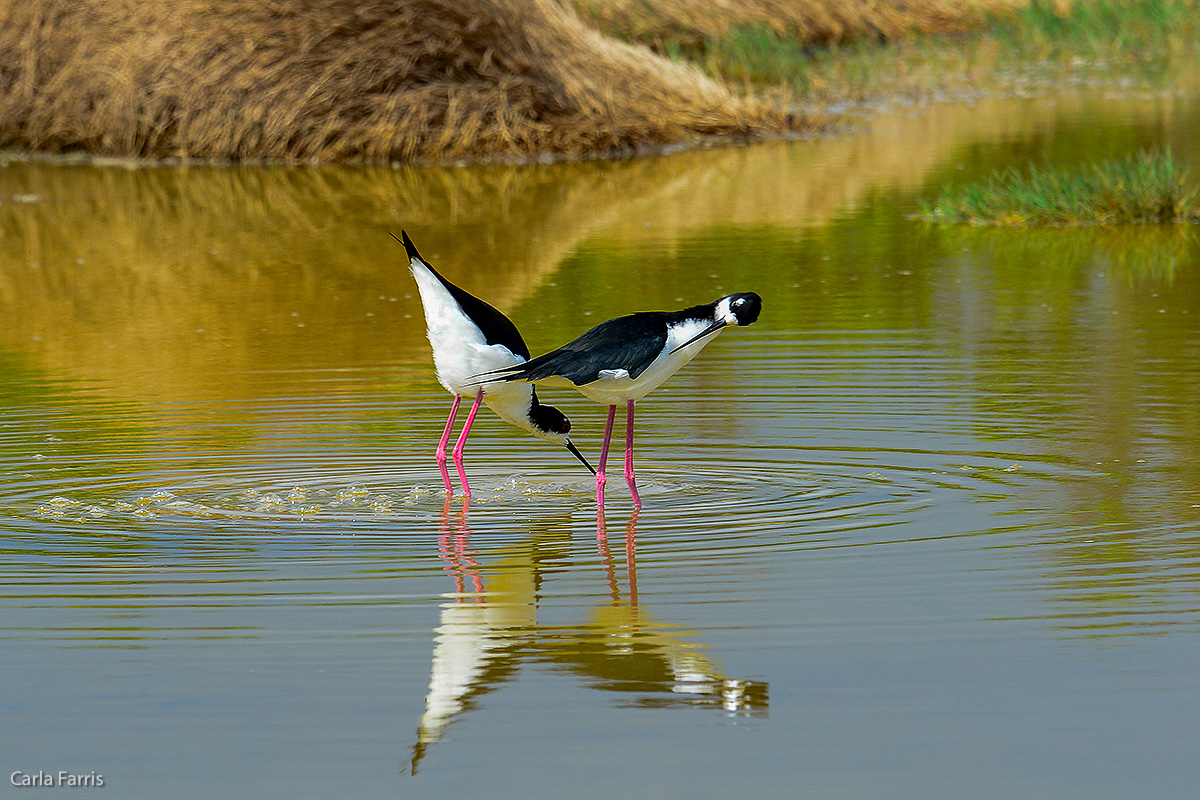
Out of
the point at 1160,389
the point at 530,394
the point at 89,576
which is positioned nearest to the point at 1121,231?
the point at 1160,389

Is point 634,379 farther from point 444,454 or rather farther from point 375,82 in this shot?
point 375,82

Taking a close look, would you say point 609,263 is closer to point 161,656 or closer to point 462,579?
point 462,579

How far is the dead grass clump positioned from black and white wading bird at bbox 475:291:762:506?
12.9 meters

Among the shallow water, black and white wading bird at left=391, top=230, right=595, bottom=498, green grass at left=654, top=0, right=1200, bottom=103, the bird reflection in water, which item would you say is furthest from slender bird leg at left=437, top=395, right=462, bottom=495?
green grass at left=654, top=0, right=1200, bottom=103

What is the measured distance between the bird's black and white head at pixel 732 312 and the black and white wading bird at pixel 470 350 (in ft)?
2.62

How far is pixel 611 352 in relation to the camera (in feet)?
22.0

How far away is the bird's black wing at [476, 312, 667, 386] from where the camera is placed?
22.0 feet

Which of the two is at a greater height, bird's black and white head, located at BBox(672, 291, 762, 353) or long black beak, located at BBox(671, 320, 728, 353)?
bird's black and white head, located at BBox(672, 291, 762, 353)

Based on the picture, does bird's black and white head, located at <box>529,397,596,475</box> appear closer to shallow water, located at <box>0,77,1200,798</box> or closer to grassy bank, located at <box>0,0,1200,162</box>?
shallow water, located at <box>0,77,1200,798</box>

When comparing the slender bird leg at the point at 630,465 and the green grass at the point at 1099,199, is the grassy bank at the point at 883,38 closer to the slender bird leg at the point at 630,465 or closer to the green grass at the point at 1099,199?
the green grass at the point at 1099,199

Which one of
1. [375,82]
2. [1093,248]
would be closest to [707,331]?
[1093,248]

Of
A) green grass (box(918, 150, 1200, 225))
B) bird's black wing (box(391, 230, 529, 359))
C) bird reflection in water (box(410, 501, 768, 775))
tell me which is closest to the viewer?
bird reflection in water (box(410, 501, 768, 775))

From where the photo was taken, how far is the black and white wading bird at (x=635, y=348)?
6711 millimetres

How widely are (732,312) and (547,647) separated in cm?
190
